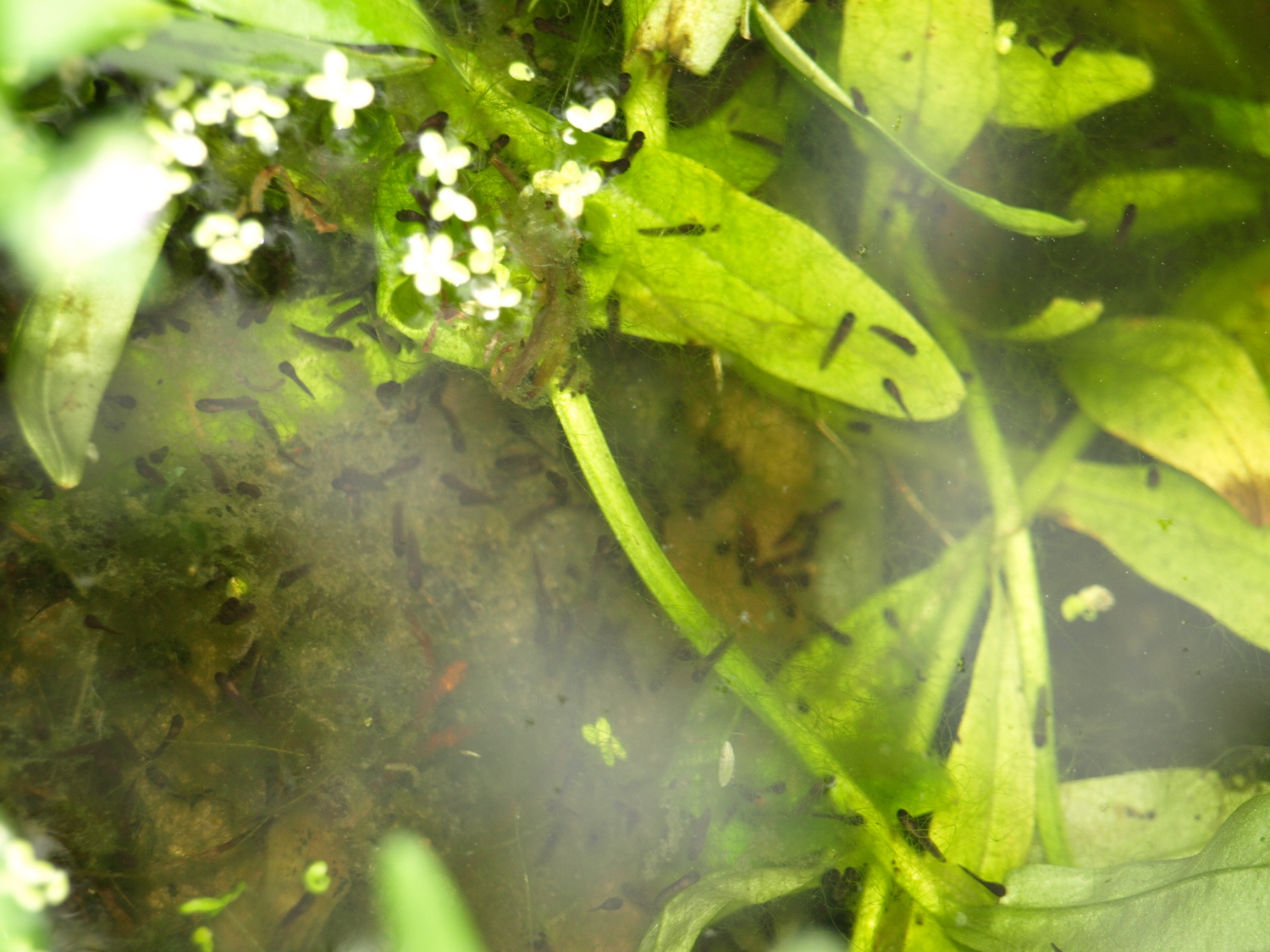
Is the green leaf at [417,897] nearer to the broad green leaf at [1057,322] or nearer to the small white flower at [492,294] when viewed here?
the small white flower at [492,294]

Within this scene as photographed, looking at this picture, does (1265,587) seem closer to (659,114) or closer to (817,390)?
(817,390)

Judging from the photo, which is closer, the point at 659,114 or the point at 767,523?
the point at 659,114

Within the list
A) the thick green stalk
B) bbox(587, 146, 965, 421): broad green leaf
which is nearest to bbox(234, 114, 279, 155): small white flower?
bbox(587, 146, 965, 421): broad green leaf

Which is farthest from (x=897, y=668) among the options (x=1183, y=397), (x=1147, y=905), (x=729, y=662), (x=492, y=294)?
(x=492, y=294)

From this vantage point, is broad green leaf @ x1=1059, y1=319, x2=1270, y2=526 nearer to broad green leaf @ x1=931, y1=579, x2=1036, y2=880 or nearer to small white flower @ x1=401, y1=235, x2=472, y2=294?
broad green leaf @ x1=931, y1=579, x2=1036, y2=880

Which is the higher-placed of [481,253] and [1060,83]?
[1060,83]

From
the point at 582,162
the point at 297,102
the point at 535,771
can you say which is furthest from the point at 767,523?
the point at 297,102

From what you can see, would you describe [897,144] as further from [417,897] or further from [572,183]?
[417,897]
